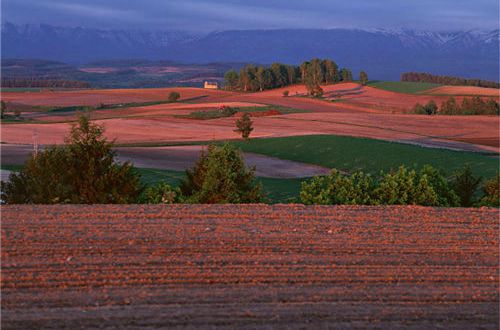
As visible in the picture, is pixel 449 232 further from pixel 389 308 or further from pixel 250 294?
pixel 250 294

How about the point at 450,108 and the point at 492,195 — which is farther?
the point at 450,108

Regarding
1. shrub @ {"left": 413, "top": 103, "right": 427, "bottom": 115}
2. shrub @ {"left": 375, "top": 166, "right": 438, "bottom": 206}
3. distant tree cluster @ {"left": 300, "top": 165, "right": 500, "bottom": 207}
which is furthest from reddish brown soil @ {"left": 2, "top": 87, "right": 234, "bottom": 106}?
shrub @ {"left": 375, "top": 166, "right": 438, "bottom": 206}

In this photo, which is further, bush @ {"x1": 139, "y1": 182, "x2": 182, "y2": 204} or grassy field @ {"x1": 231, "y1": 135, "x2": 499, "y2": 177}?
grassy field @ {"x1": 231, "y1": 135, "x2": 499, "y2": 177}

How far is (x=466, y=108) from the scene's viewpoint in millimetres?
88500

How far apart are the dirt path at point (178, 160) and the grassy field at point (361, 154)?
1.71 meters

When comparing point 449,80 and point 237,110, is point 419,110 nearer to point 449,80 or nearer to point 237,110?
point 237,110

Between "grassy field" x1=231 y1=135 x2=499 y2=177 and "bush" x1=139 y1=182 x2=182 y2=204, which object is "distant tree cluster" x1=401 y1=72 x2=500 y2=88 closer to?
"grassy field" x1=231 y1=135 x2=499 y2=177

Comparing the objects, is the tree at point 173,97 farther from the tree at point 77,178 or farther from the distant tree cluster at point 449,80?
the tree at point 77,178

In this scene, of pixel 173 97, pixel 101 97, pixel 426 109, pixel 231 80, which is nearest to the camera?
pixel 426 109

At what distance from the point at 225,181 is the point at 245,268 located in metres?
8.08

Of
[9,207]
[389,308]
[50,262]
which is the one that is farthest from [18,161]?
[389,308]

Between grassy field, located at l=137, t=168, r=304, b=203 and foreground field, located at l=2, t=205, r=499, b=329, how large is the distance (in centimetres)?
1564

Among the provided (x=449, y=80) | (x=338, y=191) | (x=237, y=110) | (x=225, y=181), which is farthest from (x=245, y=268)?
(x=449, y=80)

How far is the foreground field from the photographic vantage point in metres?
8.23
